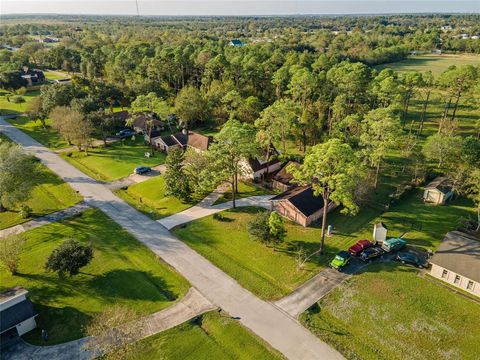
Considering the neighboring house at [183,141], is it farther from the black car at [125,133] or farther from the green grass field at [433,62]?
the green grass field at [433,62]

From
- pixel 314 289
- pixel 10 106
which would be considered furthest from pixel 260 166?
pixel 10 106

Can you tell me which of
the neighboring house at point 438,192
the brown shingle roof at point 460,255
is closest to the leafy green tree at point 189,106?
the neighboring house at point 438,192

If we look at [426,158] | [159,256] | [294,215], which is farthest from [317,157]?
[426,158]

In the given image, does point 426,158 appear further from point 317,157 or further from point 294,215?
point 317,157

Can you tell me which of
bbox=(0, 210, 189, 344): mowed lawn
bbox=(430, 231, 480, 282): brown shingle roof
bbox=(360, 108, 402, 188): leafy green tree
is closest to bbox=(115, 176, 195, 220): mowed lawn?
bbox=(0, 210, 189, 344): mowed lawn

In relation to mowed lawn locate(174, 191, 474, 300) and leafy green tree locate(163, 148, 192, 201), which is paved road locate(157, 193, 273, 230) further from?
leafy green tree locate(163, 148, 192, 201)
